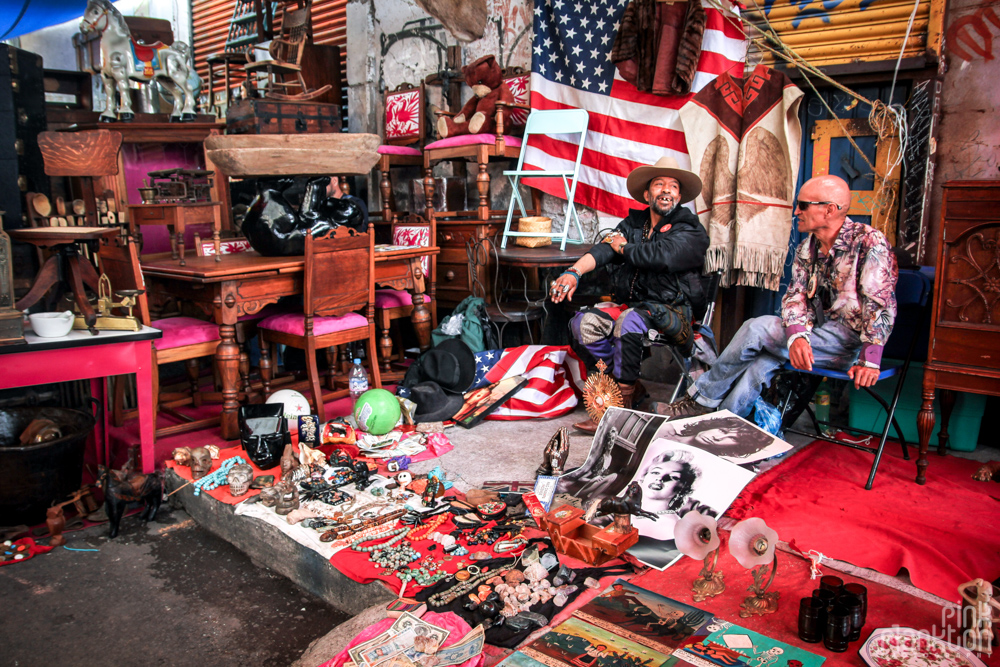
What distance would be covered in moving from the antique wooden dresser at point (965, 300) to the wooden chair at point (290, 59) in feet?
18.6

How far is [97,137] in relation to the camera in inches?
182

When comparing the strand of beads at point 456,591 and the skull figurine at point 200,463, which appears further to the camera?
the skull figurine at point 200,463

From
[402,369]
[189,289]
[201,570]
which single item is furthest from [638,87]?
[201,570]

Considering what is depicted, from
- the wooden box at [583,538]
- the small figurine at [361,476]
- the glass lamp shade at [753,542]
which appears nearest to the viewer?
the glass lamp shade at [753,542]

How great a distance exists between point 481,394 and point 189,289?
202 cm

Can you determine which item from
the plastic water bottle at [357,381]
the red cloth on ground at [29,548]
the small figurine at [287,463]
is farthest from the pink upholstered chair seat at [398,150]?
the red cloth on ground at [29,548]

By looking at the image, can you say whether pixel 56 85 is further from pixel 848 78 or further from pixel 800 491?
pixel 800 491

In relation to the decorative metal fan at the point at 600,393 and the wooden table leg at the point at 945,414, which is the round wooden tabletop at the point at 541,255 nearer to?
the decorative metal fan at the point at 600,393

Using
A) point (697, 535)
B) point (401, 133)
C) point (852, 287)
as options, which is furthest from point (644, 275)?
point (401, 133)

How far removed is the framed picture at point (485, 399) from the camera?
470 centimetres

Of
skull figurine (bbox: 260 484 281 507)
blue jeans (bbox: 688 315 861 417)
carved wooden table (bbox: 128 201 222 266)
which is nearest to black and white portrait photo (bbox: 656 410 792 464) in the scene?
blue jeans (bbox: 688 315 861 417)

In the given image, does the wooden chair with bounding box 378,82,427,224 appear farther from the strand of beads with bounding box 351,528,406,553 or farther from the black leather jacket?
the strand of beads with bounding box 351,528,406,553

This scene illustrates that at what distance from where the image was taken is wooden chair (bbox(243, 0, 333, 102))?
7038 mm

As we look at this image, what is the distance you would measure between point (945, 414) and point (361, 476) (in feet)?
10.7
